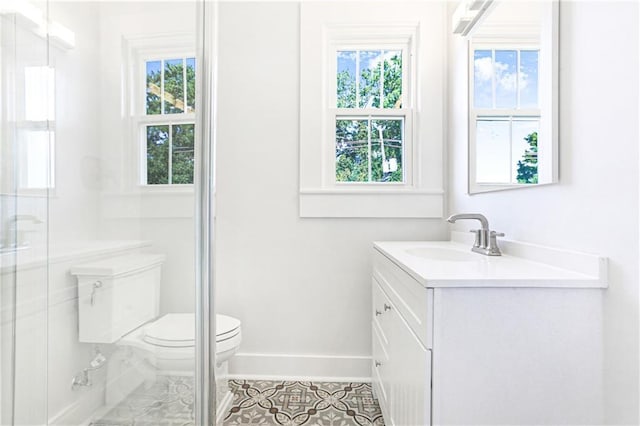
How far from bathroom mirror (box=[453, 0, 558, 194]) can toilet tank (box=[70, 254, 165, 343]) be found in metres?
1.29

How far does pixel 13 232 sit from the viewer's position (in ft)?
2.24

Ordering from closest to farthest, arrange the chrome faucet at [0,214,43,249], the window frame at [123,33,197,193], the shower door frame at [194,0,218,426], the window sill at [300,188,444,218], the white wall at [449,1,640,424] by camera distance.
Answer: the chrome faucet at [0,214,43,249] → the white wall at [449,1,640,424] → the window frame at [123,33,197,193] → the shower door frame at [194,0,218,426] → the window sill at [300,188,444,218]

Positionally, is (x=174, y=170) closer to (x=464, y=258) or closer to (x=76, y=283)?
(x=76, y=283)

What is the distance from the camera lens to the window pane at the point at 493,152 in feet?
4.59

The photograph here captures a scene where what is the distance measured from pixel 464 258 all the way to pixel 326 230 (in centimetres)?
86

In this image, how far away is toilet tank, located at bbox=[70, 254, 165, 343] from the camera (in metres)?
0.86

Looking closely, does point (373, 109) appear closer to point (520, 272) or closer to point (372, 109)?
point (372, 109)

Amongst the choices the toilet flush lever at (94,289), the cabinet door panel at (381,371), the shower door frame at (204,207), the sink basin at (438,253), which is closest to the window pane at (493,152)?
the sink basin at (438,253)

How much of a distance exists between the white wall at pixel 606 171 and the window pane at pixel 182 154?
45.3 inches

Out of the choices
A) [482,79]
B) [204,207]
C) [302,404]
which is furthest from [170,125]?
[302,404]

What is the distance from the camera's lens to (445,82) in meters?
2.03

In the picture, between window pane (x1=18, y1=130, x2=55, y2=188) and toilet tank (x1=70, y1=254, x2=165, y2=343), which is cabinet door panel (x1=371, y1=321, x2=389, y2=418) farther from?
window pane (x1=18, y1=130, x2=55, y2=188)

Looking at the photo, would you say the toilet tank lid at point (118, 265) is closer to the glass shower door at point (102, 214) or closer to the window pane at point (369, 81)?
the glass shower door at point (102, 214)

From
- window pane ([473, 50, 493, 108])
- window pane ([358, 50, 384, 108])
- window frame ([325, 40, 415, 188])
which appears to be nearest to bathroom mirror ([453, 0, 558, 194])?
window pane ([473, 50, 493, 108])
